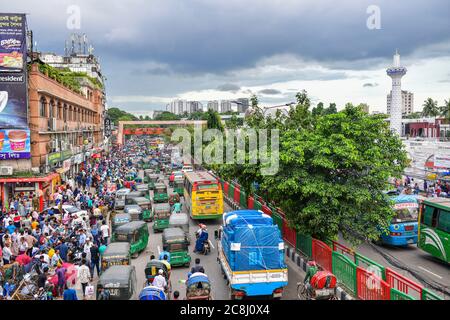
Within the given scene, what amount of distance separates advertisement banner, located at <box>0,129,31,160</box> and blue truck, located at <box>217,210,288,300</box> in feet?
69.0

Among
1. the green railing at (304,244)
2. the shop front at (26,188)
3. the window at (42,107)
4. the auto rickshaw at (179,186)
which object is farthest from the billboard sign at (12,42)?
the green railing at (304,244)

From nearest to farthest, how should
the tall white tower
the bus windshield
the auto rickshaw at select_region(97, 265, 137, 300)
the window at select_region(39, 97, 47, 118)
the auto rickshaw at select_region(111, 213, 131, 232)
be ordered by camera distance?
the auto rickshaw at select_region(97, 265, 137, 300) → the bus windshield → the auto rickshaw at select_region(111, 213, 131, 232) → the window at select_region(39, 97, 47, 118) → the tall white tower

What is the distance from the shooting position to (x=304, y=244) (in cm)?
1814

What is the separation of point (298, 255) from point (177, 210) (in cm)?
1042

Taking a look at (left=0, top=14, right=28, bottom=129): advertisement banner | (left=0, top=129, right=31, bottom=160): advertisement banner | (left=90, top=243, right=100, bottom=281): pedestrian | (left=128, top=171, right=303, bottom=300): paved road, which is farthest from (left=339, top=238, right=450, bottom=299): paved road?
(left=0, top=14, right=28, bottom=129): advertisement banner

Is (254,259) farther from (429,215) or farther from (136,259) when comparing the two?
(429,215)

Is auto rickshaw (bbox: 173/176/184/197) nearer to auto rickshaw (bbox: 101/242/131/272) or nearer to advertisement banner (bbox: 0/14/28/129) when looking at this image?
advertisement banner (bbox: 0/14/28/129)

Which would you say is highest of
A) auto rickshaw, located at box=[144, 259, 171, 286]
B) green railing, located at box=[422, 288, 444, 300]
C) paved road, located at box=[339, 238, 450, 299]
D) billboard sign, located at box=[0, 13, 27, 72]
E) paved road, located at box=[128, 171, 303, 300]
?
billboard sign, located at box=[0, 13, 27, 72]

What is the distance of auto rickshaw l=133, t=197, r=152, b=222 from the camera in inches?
1049

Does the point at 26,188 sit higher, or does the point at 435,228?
the point at 26,188

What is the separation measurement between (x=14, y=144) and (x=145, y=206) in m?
10.2

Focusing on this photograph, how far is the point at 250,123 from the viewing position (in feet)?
88.2

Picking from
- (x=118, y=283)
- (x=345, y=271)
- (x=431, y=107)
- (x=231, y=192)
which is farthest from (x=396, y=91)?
(x=118, y=283)
